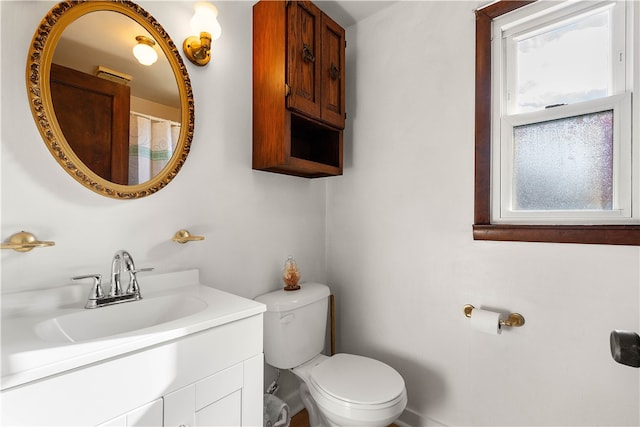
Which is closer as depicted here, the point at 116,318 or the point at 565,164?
the point at 116,318

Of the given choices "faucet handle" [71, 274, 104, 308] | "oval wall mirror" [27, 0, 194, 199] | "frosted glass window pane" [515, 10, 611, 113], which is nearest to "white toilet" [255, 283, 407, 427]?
"faucet handle" [71, 274, 104, 308]

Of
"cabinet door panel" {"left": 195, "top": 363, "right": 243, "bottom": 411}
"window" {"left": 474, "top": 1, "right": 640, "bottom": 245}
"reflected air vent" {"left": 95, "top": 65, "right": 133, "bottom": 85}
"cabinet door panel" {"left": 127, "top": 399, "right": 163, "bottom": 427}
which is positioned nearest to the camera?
"cabinet door panel" {"left": 127, "top": 399, "right": 163, "bottom": 427}

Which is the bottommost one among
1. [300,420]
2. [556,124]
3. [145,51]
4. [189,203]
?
[300,420]

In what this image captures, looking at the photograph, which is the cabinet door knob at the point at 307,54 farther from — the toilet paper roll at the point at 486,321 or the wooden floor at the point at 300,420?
the wooden floor at the point at 300,420

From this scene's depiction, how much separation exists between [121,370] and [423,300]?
4.40 feet

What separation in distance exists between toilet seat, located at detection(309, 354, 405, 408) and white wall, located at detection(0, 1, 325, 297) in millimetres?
511

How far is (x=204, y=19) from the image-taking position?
122 cm

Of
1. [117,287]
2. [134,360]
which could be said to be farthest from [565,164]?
[117,287]

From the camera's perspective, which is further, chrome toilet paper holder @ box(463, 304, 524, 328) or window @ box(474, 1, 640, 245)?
chrome toilet paper holder @ box(463, 304, 524, 328)

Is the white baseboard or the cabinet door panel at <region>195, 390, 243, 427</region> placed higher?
the cabinet door panel at <region>195, 390, 243, 427</region>

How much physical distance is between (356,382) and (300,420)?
596mm

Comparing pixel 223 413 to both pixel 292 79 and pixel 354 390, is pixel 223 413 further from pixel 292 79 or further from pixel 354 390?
pixel 292 79

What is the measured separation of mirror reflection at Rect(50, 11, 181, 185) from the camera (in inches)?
38.6

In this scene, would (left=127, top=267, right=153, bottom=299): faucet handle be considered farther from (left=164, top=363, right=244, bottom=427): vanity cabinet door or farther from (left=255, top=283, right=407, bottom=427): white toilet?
(left=255, top=283, right=407, bottom=427): white toilet
